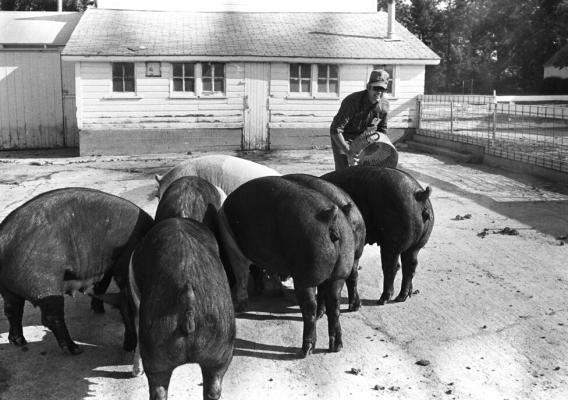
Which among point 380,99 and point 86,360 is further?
point 380,99

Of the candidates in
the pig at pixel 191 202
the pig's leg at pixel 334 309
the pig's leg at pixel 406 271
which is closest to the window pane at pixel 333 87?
the pig's leg at pixel 406 271

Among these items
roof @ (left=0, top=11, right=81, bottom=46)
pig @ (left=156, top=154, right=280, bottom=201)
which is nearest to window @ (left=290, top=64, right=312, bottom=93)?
roof @ (left=0, top=11, right=81, bottom=46)

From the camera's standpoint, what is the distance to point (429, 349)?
4.93m

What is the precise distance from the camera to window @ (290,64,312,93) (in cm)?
1764

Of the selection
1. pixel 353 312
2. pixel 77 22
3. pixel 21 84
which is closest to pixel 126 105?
pixel 21 84

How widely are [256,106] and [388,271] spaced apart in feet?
40.1

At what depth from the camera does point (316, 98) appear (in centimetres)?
1767

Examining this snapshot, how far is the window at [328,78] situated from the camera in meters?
17.8

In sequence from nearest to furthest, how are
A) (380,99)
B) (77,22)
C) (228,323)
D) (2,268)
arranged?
(228,323) → (2,268) → (380,99) → (77,22)

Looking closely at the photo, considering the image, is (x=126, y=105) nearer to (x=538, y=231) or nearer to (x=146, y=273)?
(x=538, y=231)

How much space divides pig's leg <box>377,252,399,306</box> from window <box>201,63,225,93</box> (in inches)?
481

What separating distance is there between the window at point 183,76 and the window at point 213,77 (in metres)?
0.28

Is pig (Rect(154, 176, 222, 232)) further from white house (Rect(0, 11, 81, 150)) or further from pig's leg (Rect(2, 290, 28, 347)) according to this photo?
white house (Rect(0, 11, 81, 150))

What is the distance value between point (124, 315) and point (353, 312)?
1.96 meters
